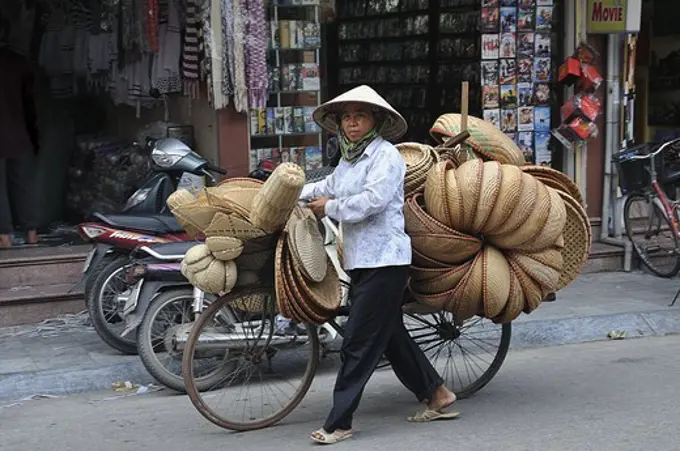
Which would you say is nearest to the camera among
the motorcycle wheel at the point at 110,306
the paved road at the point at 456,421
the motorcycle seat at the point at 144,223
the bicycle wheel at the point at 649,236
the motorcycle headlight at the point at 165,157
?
the paved road at the point at 456,421

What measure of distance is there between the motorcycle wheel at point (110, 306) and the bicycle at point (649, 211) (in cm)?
460

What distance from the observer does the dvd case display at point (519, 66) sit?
995cm

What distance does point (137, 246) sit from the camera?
24.0 ft

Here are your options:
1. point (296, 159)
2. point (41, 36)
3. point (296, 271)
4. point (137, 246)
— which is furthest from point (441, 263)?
point (41, 36)

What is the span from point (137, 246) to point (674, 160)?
197 inches

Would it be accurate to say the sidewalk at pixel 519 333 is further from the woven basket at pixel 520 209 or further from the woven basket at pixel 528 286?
the woven basket at pixel 520 209

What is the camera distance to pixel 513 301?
5.77 m

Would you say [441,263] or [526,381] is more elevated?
[441,263]

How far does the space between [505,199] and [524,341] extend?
2.69m

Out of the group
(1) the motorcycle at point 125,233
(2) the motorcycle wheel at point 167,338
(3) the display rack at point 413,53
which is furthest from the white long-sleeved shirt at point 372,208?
(3) the display rack at point 413,53

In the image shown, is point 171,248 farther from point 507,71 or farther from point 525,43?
point 525,43

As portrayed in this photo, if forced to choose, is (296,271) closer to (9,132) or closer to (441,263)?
(441,263)

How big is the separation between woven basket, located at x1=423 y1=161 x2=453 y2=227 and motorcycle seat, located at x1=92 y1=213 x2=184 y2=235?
7.47 ft

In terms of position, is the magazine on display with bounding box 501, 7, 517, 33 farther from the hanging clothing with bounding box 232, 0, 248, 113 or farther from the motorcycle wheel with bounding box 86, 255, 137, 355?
the motorcycle wheel with bounding box 86, 255, 137, 355
